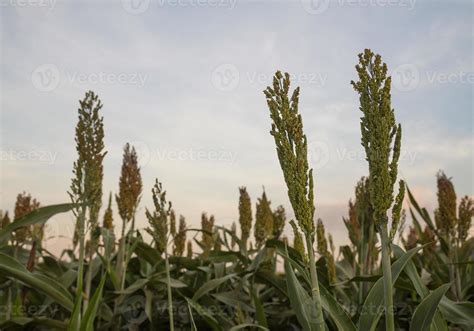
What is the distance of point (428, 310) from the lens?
200cm

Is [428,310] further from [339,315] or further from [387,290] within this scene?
[339,315]

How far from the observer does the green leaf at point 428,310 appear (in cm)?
198

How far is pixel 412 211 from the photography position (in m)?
4.46

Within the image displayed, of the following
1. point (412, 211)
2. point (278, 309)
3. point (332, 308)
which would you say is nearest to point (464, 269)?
point (412, 211)

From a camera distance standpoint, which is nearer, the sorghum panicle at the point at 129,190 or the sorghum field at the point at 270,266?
the sorghum field at the point at 270,266

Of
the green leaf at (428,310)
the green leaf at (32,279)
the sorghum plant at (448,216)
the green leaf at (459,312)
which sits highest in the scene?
the sorghum plant at (448,216)

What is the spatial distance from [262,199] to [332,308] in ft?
9.02

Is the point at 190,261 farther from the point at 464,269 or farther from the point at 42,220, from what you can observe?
the point at 464,269

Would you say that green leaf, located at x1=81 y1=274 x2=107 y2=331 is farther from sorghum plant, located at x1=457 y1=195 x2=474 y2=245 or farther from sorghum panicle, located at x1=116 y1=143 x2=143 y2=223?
sorghum plant, located at x1=457 y1=195 x2=474 y2=245

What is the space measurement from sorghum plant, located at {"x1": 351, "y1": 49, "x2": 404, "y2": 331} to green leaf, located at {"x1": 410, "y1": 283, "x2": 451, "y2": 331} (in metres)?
0.14

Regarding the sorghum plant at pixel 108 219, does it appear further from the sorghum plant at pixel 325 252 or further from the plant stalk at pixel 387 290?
the plant stalk at pixel 387 290

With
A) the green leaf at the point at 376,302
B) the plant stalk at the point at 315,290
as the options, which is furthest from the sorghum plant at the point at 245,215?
the plant stalk at the point at 315,290

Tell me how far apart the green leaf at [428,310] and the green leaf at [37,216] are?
264cm

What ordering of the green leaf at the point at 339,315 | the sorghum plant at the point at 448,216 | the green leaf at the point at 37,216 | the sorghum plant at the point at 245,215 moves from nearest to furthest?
the green leaf at the point at 339,315 → the green leaf at the point at 37,216 → the sorghum plant at the point at 448,216 → the sorghum plant at the point at 245,215
